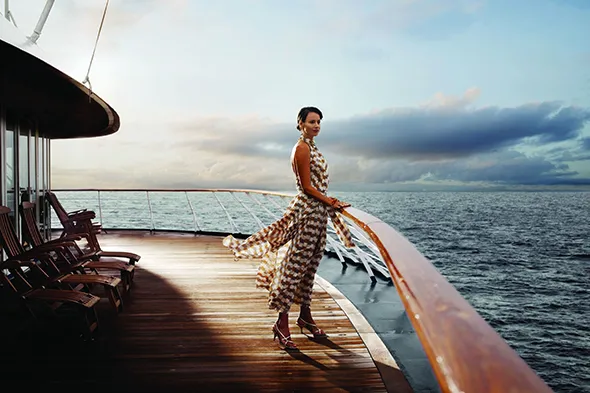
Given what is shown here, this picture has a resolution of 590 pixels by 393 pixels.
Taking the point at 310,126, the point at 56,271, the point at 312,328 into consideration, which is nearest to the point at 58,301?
the point at 56,271

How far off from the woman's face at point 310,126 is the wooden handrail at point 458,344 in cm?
183

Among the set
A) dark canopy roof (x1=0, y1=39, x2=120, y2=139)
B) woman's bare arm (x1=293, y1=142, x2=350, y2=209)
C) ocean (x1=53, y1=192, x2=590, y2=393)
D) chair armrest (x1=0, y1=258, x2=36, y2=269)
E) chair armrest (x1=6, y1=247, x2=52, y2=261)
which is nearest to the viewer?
woman's bare arm (x1=293, y1=142, x2=350, y2=209)

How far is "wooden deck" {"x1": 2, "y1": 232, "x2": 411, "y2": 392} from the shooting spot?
2.13 m

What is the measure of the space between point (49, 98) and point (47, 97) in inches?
1.9

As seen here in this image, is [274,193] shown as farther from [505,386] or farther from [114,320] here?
[505,386]

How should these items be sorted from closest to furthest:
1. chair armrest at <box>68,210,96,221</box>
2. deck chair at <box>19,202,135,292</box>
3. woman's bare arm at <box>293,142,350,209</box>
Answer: woman's bare arm at <box>293,142,350,209</box> → deck chair at <box>19,202,135,292</box> → chair armrest at <box>68,210,96,221</box>

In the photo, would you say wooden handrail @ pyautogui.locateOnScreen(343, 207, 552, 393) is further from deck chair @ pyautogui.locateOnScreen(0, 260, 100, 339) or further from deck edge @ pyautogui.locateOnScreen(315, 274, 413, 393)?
deck chair @ pyautogui.locateOnScreen(0, 260, 100, 339)

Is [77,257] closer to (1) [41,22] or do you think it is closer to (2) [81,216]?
(2) [81,216]

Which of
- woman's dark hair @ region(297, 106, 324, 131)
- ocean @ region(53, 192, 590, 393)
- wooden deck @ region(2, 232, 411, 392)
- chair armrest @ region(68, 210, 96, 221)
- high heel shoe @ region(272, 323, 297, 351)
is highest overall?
woman's dark hair @ region(297, 106, 324, 131)

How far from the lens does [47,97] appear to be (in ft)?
15.8

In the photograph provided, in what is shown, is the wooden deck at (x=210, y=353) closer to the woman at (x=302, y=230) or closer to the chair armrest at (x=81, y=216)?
the woman at (x=302, y=230)

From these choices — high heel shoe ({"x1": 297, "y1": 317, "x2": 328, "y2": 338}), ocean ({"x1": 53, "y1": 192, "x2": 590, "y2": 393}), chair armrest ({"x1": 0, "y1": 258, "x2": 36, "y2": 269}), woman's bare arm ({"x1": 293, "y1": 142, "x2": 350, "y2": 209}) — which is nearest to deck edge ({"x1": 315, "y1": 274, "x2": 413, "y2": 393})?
high heel shoe ({"x1": 297, "y1": 317, "x2": 328, "y2": 338})

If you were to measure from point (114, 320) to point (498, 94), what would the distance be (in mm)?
85771

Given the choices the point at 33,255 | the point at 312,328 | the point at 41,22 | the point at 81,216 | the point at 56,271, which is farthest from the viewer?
the point at 81,216
